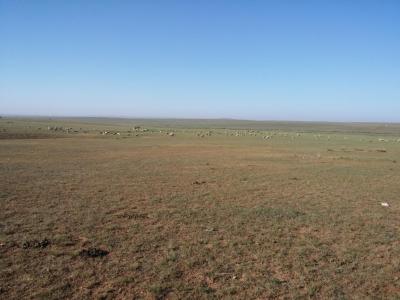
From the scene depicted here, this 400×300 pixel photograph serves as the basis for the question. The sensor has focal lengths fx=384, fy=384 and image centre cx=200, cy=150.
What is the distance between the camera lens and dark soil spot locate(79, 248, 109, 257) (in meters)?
7.76

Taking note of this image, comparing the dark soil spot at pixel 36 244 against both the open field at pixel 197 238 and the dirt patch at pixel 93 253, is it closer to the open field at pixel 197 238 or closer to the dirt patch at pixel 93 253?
the open field at pixel 197 238

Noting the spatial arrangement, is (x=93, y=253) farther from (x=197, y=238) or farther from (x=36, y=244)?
A: (x=197, y=238)

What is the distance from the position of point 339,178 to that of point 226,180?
229 inches

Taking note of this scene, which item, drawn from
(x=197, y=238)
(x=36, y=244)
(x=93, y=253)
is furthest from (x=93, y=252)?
(x=197, y=238)

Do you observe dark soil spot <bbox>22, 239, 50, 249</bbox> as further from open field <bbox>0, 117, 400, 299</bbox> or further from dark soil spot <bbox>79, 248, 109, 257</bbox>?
dark soil spot <bbox>79, 248, 109, 257</bbox>

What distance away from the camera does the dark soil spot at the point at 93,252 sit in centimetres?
776

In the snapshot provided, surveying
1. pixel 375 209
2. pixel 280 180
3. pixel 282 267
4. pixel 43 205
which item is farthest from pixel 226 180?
pixel 282 267

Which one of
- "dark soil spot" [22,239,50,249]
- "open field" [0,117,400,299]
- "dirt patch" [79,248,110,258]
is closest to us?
"open field" [0,117,400,299]

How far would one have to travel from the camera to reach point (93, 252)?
25.8 feet

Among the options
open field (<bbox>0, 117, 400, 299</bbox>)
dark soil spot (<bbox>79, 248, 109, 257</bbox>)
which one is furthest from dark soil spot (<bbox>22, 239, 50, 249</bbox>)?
dark soil spot (<bbox>79, 248, 109, 257</bbox>)

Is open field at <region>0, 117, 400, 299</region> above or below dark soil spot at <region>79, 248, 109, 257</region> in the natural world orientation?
below

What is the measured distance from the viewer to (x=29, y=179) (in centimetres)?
1709

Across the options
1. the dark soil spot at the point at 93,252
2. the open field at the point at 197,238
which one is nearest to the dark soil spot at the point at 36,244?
the open field at the point at 197,238

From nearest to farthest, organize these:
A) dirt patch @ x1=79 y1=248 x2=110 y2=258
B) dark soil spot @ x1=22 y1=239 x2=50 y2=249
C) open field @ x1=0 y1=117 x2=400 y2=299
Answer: open field @ x1=0 y1=117 x2=400 y2=299 → dirt patch @ x1=79 y1=248 x2=110 y2=258 → dark soil spot @ x1=22 y1=239 x2=50 y2=249
